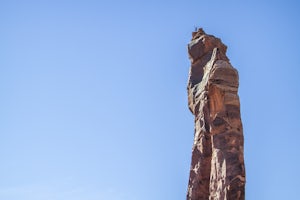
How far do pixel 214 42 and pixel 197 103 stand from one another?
4.80 m

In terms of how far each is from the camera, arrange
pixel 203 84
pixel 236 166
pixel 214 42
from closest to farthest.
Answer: pixel 236 166 < pixel 203 84 < pixel 214 42

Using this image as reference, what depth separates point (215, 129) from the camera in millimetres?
35281

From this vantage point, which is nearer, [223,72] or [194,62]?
[223,72]

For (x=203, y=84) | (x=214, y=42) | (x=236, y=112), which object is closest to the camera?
(x=236, y=112)

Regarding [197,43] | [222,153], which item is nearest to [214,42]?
[197,43]

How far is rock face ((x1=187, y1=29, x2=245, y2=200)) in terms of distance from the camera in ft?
109

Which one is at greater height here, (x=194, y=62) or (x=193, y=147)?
(x=194, y=62)

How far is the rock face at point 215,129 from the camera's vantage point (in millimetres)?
33125

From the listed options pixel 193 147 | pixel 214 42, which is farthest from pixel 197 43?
pixel 193 147

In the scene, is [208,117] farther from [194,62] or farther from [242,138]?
[194,62]

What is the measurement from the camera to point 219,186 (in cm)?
3344

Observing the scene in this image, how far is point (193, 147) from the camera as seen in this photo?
3841 centimetres

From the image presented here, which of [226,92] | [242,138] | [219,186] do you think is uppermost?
[226,92]

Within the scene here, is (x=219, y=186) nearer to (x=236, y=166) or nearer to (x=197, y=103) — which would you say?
(x=236, y=166)
